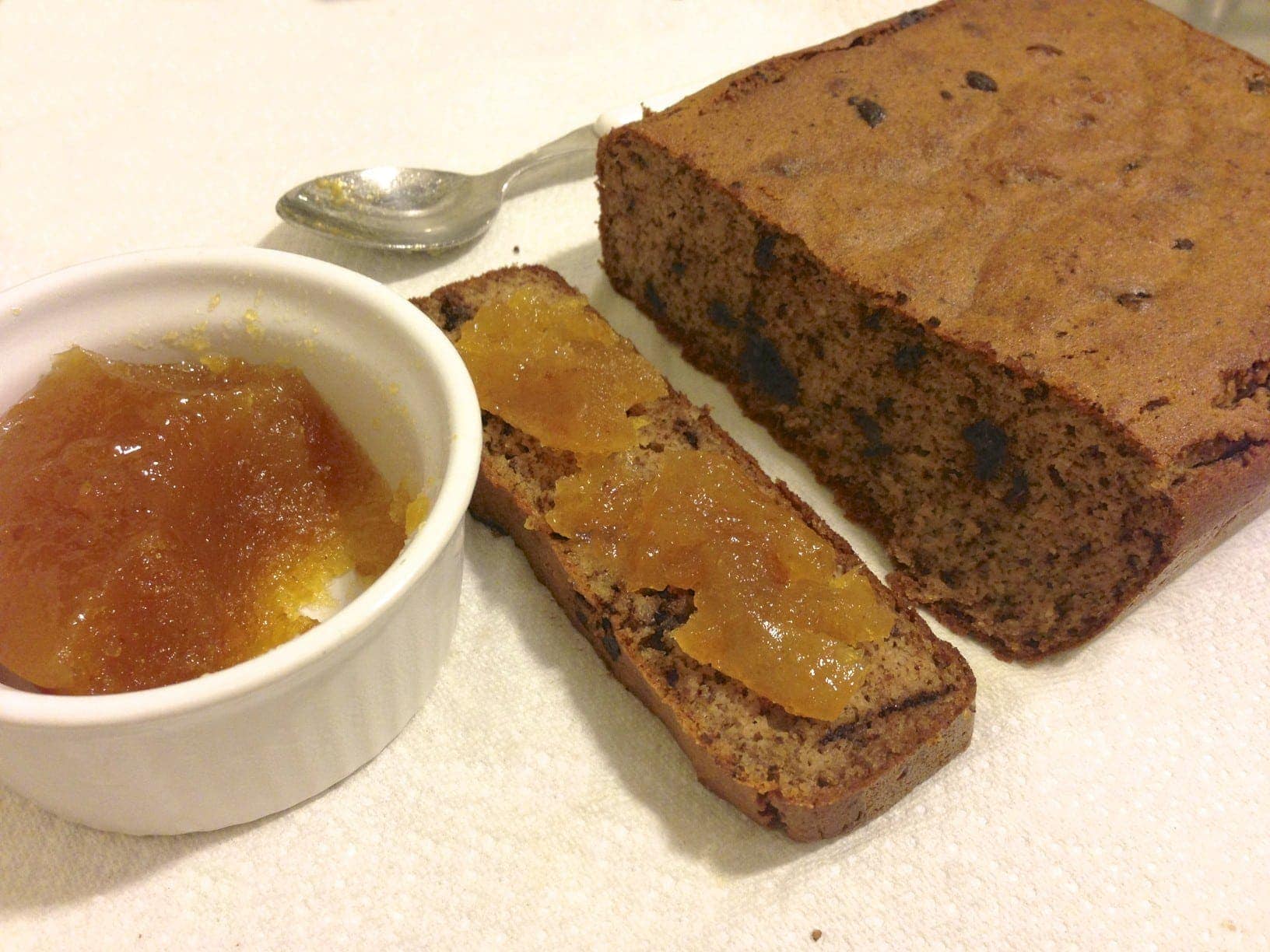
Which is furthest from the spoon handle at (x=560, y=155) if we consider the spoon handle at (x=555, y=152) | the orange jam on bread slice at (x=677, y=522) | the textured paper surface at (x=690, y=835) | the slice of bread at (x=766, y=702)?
the slice of bread at (x=766, y=702)

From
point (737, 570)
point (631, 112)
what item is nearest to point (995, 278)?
point (737, 570)

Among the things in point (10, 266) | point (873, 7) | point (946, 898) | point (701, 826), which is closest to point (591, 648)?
point (701, 826)

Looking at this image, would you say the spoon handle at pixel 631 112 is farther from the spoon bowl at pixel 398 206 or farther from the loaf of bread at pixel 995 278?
the spoon bowl at pixel 398 206

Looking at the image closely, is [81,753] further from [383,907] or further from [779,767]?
[779,767]

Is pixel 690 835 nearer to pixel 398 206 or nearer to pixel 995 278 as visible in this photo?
pixel 995 278

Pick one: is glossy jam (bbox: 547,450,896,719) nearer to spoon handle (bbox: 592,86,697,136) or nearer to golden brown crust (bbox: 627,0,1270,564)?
golden brown crust (bbox: 627,0,1270,564)

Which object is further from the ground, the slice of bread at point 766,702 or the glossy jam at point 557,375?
the glossy jam at point 557,375

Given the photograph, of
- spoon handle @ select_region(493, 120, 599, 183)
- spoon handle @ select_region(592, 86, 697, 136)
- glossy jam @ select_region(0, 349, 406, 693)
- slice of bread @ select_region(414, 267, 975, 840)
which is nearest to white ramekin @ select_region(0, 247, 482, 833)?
glossy jam @ select_region(0, 349, 406, 693)
